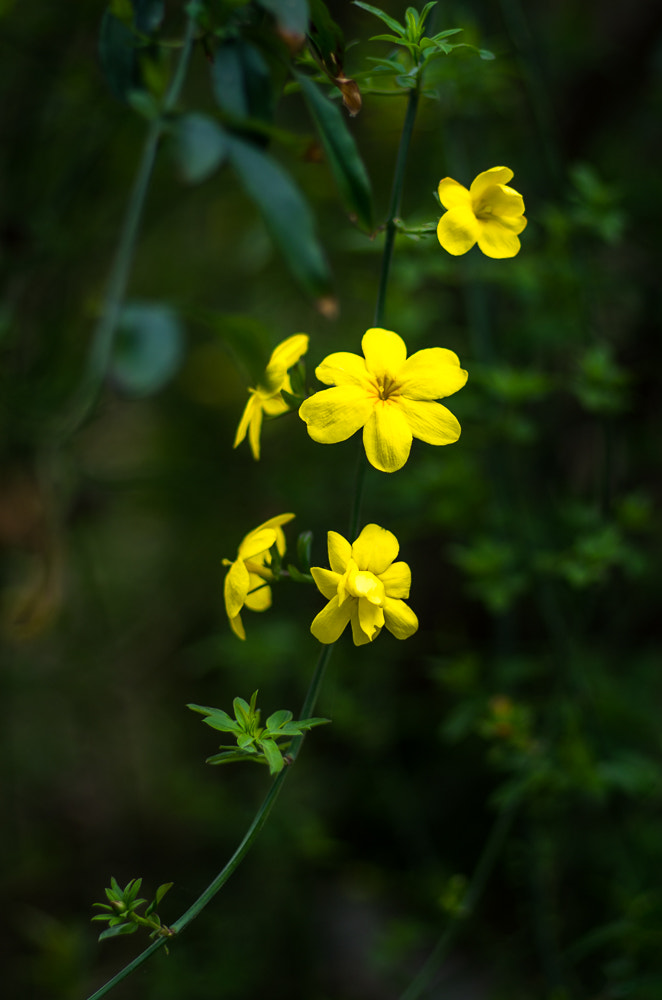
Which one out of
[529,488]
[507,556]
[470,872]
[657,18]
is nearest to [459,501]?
[507,556]

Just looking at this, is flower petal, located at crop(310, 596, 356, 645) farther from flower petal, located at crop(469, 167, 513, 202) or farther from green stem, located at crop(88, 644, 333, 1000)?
flower petal, located at crop(469, 167, 513, 202)

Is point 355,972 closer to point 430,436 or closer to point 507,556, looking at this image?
point 507,556

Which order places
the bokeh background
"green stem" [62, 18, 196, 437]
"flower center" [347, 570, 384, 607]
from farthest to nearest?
the bokeh background → "green stem" [62, 18, 196, 437] → "flower center" [347, 570, 384, 607]

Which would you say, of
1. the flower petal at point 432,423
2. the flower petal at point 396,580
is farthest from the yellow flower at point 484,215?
the flower petal at point 396,580

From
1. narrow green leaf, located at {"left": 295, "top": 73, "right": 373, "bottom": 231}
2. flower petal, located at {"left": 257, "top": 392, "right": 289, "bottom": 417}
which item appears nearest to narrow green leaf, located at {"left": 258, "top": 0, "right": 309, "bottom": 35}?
narrow green leaf, located at {"left": 295, "top": 73, "right": 373, "bottom": 231}


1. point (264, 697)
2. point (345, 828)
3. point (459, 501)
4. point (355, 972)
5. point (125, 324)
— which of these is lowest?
point (355, 972)

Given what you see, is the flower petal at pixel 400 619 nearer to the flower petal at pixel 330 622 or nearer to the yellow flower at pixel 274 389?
the flower petal at pixel 330 622
